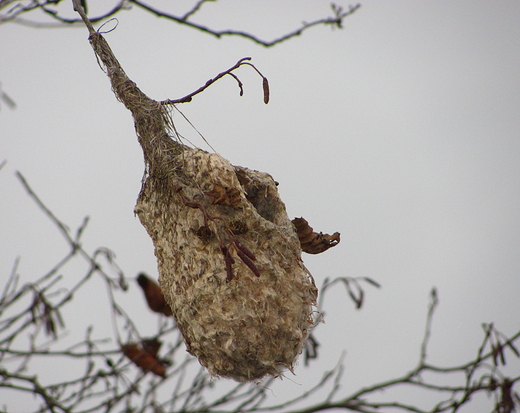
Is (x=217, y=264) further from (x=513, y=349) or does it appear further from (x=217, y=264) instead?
(x=513, y=349)

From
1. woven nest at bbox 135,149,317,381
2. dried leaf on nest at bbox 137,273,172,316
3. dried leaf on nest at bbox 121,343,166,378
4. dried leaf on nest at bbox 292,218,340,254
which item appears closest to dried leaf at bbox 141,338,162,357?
dried leaf on nest at bbox 121,343,166,378

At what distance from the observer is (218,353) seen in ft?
6.77

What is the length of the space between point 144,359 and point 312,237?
135 cm

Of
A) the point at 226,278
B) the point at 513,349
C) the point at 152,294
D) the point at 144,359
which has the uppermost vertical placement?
the point at 513,349

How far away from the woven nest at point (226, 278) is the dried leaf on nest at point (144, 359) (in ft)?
3.44

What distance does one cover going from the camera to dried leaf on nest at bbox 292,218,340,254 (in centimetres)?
220

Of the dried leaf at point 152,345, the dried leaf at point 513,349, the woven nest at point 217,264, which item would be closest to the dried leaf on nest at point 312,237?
the woven nest at point 217,264

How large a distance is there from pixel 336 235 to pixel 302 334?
36 centimetres

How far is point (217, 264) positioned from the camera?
6.64 ft

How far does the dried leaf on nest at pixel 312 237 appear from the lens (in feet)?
7.22

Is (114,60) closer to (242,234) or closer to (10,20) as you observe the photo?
(10,20)

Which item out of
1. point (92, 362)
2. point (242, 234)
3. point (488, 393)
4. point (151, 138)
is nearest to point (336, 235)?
point (242, 234)

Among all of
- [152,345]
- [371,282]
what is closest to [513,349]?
[371,282]

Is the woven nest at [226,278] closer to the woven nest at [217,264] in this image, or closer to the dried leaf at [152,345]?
the woven nest at [217,264]
